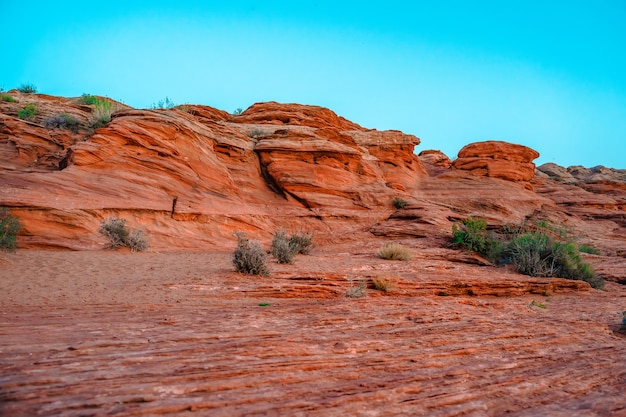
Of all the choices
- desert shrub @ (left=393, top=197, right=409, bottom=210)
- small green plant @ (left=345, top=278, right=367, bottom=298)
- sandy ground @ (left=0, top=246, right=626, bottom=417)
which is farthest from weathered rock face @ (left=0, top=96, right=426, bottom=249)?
small green plant @ (left=345, top=278, right=367, bottom=298)

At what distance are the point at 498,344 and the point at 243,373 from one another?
11.0 feet

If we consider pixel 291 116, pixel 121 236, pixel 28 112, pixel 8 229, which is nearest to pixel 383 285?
pixel 121 236

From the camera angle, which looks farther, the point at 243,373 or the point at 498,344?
the point at 498,344

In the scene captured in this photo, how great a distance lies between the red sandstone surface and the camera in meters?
3.19

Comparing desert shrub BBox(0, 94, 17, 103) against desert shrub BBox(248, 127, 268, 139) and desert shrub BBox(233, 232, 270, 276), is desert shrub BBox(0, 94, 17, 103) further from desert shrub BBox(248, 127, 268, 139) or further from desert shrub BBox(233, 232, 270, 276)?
desert shrub BBox(233, 232, 270, 276)

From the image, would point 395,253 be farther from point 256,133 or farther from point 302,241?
point 256,133

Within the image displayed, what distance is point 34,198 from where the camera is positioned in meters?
11.5

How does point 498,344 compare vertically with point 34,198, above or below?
below

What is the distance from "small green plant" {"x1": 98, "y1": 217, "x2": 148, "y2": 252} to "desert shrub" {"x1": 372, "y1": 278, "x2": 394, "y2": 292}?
23.4ft

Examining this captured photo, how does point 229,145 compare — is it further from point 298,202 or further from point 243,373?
point 243,373

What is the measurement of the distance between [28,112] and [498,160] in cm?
2799

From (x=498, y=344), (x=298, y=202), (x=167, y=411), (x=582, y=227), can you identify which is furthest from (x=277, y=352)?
(x=582, y=227)

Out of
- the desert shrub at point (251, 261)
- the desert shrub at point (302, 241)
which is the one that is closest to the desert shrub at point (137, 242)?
the desert shrub at point (251, 261)

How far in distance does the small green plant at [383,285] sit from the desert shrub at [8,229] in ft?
29.1
